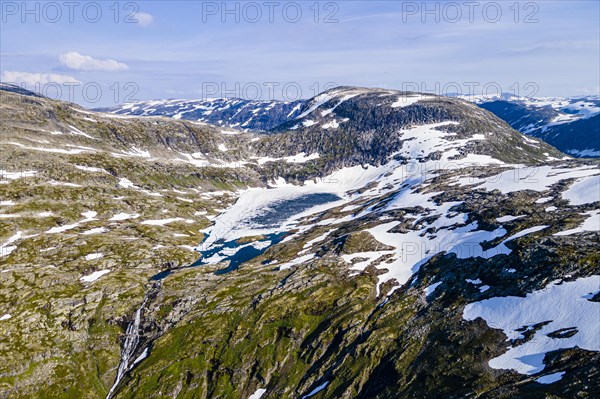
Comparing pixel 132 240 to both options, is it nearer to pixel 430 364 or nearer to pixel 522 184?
pixel 430 364

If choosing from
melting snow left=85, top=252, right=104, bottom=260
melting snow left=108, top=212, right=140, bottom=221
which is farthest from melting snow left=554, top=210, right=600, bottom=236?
melting snow left=108, top=212, right=140, bottom=221

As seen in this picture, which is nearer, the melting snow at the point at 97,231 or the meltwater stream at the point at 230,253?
the meltwater stream at the point at 230,253

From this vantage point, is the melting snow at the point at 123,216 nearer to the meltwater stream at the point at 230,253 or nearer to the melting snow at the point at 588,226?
the meltwater stream at the point at 230,253

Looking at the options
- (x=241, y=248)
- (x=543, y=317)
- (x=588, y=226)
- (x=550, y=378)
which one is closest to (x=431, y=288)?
(x=543, y=317)

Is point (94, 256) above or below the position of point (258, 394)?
above

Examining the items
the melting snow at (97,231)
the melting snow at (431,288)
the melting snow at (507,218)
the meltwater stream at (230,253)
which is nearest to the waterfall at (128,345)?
the meltwater stream at (230,253)

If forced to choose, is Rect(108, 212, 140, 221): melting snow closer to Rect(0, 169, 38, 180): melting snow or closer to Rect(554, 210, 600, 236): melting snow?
Rect(0, 169, 38, 180): melting snow

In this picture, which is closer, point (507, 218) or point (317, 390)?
point (317, 390)

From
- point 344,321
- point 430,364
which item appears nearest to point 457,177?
point 344,321

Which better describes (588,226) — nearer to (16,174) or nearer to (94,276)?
(94,276)
